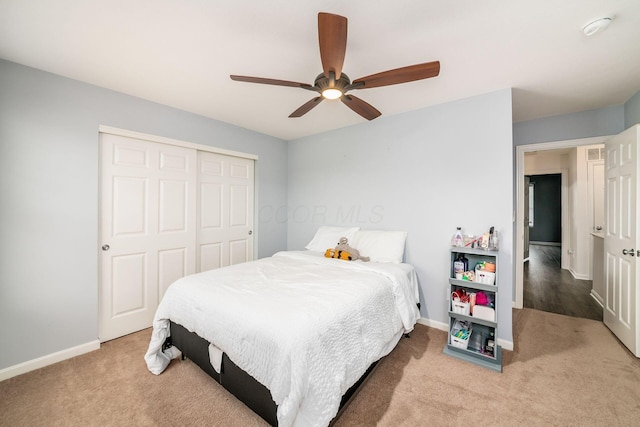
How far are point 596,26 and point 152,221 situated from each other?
393cm

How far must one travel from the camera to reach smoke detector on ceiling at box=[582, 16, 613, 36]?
1.43 m

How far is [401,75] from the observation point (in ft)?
5.05

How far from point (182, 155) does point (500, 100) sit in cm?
344

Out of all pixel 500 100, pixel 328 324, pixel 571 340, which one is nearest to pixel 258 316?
pixel 328 324

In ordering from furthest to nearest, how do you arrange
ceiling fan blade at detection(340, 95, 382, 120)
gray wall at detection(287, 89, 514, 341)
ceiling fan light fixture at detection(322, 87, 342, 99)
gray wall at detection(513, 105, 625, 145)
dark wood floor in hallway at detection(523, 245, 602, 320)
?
dark wood floor in hallway at detection(523, 245, 602, 320) → gray wall at detection(513, 105, 625, 145) → gray wall at detection(287, 89, 514, 341) → ceiling fan blade at detection(340, 95, 382, 120) → ceiling fan light fixture at detection(322, 87, 342, 99)

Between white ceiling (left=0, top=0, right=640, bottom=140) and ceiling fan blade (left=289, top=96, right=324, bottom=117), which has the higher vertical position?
white ceiling (left=0, top=0, right=640, bottom=140)

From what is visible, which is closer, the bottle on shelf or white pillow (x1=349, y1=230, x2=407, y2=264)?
the bottle on shelf

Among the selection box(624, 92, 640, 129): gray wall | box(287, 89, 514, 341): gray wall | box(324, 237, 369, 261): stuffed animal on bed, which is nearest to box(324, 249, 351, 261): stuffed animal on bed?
box(324, 237, 369, 261): stuffed animal on bed

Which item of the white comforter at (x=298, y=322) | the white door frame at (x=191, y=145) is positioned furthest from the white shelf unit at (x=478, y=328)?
the white door frame at (x=191, y=145)

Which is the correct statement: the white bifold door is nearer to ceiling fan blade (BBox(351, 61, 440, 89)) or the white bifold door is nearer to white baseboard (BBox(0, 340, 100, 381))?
white baseboard (BBox(0, 340, 100, 381))

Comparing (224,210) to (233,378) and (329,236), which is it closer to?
(329,236)

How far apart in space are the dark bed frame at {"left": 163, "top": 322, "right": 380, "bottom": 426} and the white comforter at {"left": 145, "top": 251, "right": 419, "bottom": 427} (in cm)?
10

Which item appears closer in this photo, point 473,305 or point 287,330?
point 287,330

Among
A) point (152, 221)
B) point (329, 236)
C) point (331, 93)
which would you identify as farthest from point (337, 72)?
point (152, 221)
